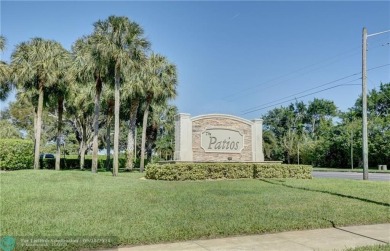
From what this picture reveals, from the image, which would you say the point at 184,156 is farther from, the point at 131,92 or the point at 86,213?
the point at 86,213

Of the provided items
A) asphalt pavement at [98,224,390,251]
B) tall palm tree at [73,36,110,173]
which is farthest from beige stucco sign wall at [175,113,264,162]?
asphalt pavement at [98,224,390,251]

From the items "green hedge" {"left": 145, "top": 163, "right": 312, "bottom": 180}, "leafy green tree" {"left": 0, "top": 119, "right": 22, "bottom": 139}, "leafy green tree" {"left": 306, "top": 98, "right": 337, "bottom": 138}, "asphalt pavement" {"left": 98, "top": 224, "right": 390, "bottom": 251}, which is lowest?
"asphalt pavement" {"left": 98, "top": 224, "right": 390, "bottom": 251}

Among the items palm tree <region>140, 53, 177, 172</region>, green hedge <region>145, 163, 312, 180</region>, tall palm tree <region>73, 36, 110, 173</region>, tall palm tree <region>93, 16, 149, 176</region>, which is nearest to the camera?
green hedge <region>145, 163, 312, 180</region>

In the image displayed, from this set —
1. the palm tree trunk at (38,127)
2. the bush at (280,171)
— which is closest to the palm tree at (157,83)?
the palm tree trunk at (38,127)

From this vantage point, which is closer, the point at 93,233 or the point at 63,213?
the point at 93,233

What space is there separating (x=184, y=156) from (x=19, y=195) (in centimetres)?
1247

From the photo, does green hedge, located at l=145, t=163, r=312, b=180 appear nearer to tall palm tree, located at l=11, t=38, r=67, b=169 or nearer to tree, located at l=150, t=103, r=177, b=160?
tall palm tree, located at l=11, t=38, r=67, b=169

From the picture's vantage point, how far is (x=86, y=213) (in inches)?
325

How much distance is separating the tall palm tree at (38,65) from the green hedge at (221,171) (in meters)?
12.2

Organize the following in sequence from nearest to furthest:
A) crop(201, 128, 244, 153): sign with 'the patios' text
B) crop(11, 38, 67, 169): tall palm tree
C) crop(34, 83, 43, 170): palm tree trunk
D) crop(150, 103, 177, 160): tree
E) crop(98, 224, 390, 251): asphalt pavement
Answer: crop(98, 224, 390, 251): asphalt pavement < crop(201, 128, 244, 153): sign with 'the patios' text < crop(34, 83, 43, 170): palm tree trunk < crop(11, 38, 67, 169): tall palm tree < crop(150, 103, 177, 160): tree

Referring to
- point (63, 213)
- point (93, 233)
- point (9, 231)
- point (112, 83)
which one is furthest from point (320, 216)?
point (112, 83)

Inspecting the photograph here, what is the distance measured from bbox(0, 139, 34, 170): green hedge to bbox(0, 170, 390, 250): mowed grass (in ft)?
42.6

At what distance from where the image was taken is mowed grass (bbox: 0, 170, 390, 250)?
662cm

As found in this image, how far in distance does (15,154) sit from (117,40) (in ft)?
35.0
